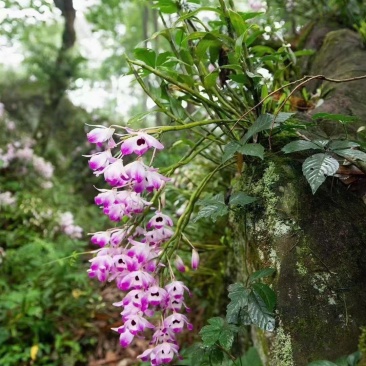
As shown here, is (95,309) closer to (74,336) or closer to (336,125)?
(74,336)

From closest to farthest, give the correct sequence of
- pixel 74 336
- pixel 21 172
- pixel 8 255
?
pixel 74 336 < pixel 8 255 < pixel 21 172

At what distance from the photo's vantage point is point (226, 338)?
3.71 ft

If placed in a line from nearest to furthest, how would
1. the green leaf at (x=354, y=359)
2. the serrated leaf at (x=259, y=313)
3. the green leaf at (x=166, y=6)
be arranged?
the green leaf at (x=354, y=359), the serrated leaf at (x=259, y=313), the green leaf at (x=166, y=6)

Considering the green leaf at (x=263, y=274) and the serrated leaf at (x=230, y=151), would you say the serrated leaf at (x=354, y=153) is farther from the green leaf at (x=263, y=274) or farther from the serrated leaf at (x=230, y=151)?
the green leaf at (x=263, y=274)

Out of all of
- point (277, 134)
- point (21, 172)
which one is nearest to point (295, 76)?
point (277, 134)

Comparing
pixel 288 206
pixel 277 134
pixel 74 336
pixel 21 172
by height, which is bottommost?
pixel 74 336

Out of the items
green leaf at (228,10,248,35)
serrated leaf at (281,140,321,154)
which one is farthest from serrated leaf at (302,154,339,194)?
green leaf at (228,10,248,35)

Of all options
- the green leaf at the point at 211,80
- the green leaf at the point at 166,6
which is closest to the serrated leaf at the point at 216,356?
the green leaf at the point at 211,80

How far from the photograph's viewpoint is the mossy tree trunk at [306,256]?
117 cm

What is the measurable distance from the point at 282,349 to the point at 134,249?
0.56m

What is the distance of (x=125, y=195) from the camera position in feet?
3.87

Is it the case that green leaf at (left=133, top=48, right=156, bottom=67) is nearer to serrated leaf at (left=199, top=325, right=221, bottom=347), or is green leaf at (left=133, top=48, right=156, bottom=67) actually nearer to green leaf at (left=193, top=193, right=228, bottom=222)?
green leaf at (left=193, top=193, right=228, bottom=222)

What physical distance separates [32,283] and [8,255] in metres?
0.53

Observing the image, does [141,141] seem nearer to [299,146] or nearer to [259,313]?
[299,146]
